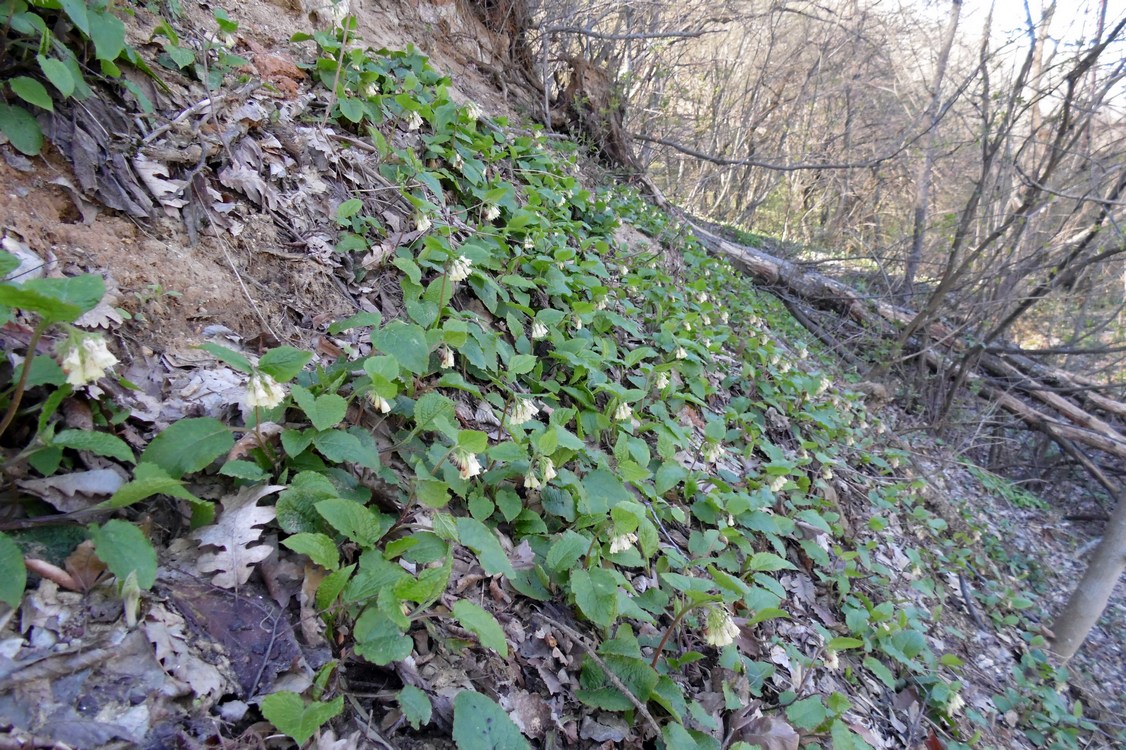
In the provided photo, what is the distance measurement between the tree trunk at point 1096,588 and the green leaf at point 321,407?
20.3ft

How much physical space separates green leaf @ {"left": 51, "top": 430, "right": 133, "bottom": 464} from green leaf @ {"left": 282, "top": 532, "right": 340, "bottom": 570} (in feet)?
1.35

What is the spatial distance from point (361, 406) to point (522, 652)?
1.01 metres

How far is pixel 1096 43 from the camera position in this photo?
6.08 meters

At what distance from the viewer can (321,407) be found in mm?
1672

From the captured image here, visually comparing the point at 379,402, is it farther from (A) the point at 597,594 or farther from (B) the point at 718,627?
(B) the point at 718,627

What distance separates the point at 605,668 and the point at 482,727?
56 cm

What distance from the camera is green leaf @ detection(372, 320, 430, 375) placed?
200 cm

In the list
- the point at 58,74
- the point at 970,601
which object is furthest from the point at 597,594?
the point at 970,601

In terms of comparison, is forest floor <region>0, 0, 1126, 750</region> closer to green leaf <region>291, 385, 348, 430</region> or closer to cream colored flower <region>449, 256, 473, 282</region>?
green leaf <region>291, 385, 348, 430</region>

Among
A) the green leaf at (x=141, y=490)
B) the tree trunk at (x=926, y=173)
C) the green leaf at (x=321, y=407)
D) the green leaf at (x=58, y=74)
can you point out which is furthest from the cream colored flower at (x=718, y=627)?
the tree trunk at (x=926, y=173)

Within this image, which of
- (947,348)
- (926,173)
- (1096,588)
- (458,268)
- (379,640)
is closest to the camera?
(379,640)

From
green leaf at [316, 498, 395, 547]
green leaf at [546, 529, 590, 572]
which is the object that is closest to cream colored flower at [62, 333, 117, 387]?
green leaf at [316, 498, 395, 547]

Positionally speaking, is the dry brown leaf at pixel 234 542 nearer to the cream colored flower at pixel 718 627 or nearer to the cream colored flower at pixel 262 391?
the cream colored flower at pixel 262 391

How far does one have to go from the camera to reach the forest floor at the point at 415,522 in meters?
1.26
